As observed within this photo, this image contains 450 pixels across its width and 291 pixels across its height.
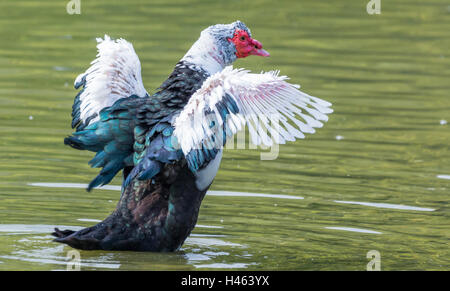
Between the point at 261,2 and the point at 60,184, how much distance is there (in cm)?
970

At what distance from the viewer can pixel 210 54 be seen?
28.6ft

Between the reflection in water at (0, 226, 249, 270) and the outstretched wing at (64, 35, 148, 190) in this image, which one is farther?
the outstretched wing at (64, 35, 148, 190)

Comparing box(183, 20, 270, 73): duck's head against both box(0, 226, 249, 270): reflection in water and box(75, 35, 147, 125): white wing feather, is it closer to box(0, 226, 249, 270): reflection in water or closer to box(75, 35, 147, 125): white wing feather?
box(75, 35, 147, 125): white wing feather

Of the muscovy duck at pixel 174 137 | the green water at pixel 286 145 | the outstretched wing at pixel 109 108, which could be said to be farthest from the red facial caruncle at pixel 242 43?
the green water at pixel 286 145

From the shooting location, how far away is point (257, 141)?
7.93 metres

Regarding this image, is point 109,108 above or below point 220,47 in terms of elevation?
below

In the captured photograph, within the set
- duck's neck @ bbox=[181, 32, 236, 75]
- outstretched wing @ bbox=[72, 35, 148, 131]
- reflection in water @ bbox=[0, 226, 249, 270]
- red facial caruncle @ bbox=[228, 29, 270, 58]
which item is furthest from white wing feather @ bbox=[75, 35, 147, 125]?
reflection in water @ bbox=[0, 226, 249, 270]

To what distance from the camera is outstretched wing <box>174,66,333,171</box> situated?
7.71 m

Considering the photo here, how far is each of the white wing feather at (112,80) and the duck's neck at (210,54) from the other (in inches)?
17.0

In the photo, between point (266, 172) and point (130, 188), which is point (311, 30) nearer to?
point (266, 172)

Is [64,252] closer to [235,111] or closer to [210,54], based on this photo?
[235,111]

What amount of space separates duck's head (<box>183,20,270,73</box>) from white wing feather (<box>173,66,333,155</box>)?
0.66 m

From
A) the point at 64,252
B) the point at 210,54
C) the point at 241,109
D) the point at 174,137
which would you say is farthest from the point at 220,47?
the point at 64,252

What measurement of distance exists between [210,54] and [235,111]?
1027 millimetres
